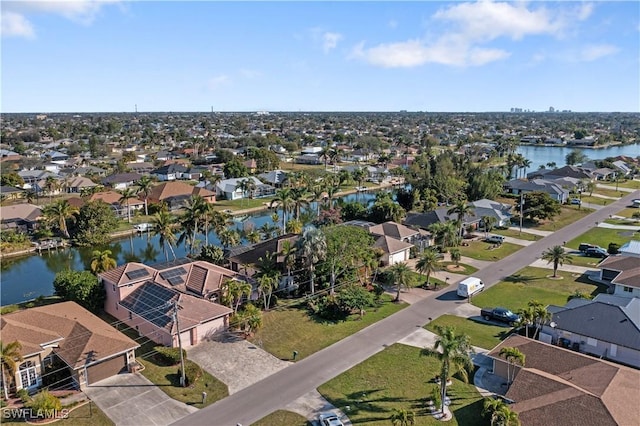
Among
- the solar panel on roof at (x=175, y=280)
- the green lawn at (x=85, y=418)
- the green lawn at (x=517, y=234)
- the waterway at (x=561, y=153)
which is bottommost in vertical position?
the green lawn at (x=85, y=418)

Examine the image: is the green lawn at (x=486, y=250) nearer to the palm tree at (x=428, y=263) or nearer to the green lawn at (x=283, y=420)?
the palm tree at (x=428, y=263)

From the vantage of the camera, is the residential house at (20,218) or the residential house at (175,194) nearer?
the residential house at (20,218)

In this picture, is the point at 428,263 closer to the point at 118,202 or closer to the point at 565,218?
the point at 565,218

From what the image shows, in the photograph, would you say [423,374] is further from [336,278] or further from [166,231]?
[166,231]

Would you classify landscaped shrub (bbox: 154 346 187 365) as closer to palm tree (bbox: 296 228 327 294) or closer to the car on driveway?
the car on driveway

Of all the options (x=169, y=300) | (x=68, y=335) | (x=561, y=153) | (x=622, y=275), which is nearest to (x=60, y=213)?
(x=169, y=300)

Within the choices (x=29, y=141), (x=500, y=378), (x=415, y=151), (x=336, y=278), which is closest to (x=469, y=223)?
(x=336, y=278)

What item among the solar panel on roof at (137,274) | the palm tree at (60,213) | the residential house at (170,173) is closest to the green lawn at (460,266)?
the solar panel on roof at (137,274)
